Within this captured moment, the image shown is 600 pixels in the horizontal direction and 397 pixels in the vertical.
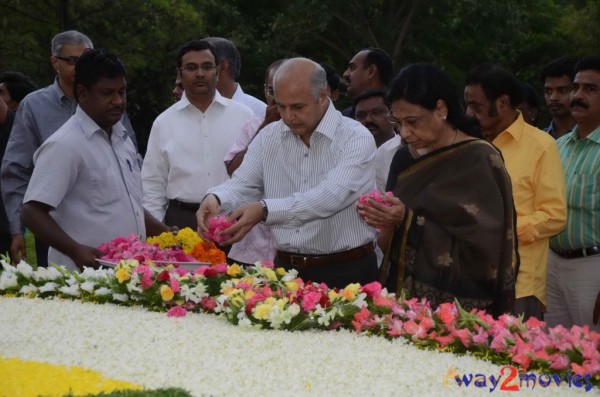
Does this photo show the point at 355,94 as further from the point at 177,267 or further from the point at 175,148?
the point at 177,267

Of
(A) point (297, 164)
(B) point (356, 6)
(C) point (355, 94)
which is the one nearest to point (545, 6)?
(B) point (356, 6)

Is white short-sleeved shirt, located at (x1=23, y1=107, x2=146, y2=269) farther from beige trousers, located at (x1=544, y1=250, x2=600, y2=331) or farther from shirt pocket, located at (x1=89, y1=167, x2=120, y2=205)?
beige trousers, located at (x1=544, y1=250, x2=600, y2=331)

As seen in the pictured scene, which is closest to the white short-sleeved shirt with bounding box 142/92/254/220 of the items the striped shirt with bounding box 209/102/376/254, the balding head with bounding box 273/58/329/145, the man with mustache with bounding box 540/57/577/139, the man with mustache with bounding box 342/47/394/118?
the man with mustache with bounding box 342/47/394/118

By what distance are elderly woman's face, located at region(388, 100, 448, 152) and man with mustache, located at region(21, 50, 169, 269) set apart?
1962 mm

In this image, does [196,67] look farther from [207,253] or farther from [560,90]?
[560,90]

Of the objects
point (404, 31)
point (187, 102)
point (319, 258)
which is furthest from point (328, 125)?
point (404, 31)

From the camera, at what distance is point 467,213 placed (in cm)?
557

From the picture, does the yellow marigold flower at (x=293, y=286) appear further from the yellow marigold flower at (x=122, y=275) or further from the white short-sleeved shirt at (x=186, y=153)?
the white short-sleeved shirt at (x=186, y=153)

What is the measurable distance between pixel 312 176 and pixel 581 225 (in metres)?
1.95

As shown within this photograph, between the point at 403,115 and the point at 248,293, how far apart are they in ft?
4.14

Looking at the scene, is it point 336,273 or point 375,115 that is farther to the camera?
point 375,115

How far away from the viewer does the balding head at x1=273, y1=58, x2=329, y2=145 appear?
19.8 ft

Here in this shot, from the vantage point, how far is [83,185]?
6465 millimetres

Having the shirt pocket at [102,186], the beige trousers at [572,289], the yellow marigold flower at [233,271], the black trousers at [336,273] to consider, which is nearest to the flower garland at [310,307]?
the yellow marigold flower at [233,271]
